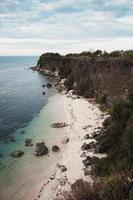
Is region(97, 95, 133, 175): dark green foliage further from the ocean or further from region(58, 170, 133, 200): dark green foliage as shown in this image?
the ocean

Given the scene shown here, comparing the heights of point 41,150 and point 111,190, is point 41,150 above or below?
below

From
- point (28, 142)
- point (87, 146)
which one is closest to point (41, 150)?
point (28, 142)

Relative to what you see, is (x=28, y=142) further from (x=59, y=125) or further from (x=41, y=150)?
(x=59, y=125)

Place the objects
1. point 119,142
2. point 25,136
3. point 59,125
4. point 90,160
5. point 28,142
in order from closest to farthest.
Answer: point 90,160 → point 119,142 → point 28,142 → point 25,136 → point 59,125

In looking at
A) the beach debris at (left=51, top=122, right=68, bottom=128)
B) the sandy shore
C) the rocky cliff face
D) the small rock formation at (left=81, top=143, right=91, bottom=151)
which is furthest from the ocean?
the rocky cliff face

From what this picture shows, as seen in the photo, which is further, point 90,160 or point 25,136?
point 25,136

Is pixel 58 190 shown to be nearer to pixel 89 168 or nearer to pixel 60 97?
pixel 89 168

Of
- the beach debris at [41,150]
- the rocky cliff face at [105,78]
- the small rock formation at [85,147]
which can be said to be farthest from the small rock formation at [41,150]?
the rocky cliff face at [105,78]
